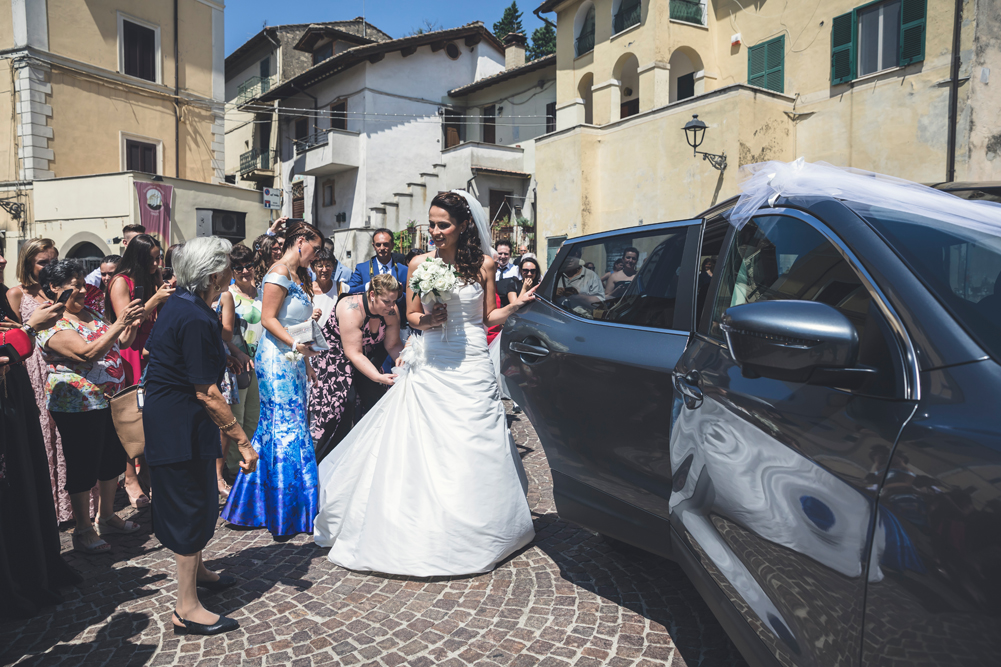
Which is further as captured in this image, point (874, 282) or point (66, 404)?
point (66, 404)

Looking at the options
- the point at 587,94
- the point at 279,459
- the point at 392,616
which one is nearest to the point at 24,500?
the point at 279,459

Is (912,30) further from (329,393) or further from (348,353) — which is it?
(329,393)

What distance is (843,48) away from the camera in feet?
49.8

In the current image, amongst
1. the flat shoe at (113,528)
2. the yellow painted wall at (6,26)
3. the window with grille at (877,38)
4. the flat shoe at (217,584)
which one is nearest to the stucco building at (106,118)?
the yellow painted wall at (6,26)

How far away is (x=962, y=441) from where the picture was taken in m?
1.39

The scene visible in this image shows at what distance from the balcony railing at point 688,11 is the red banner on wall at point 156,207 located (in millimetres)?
16209

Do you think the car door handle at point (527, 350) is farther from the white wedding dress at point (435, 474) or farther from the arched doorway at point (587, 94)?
the arched doorway at point (587, 94)

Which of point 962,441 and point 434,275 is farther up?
point 434,275

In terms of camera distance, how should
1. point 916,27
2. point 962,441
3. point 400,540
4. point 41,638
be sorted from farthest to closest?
point 916,27, point 400,540, point 41,638, point 962,441

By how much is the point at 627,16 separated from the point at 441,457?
738 inches

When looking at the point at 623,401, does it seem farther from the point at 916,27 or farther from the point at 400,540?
the point at 916,27

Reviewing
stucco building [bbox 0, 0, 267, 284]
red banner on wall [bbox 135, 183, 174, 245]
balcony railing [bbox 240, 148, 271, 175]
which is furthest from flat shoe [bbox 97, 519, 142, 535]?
balcony railing [bbox 240, 148, 271, 175]

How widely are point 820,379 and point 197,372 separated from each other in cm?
261

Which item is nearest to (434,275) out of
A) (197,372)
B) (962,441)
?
(197,372)
